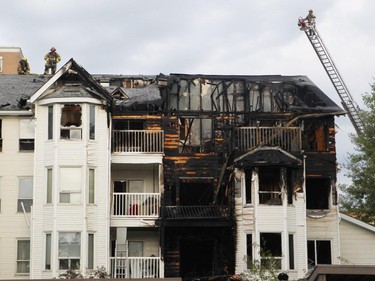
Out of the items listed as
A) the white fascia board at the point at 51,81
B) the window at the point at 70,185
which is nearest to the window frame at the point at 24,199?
the window at the point at 70,185

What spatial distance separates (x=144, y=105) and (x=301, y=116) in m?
8.16

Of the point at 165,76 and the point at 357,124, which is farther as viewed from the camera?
the point at 357,124

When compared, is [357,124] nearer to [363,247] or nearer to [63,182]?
[363,247]

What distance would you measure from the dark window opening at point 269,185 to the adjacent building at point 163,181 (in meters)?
0.07

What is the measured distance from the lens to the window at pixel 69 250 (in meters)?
38.4

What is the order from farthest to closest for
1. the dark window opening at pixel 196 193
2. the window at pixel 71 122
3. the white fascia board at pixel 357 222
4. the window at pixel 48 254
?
the white fascia board at pixel 357 222, the dark window opening at pixel 196 193, the window at pixel 71 122, the window at pixel 48 254

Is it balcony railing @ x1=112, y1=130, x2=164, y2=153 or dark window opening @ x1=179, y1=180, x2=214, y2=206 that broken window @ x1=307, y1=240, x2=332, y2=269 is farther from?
balcony railing @ x1=112, y1=130, x2=164, y2=153

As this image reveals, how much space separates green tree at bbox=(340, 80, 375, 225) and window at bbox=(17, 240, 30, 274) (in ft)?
59.2

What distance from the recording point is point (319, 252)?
4269cm

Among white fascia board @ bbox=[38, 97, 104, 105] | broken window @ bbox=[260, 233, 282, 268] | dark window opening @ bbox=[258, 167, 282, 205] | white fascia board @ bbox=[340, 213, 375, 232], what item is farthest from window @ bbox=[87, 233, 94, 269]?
white fascia board @ bbox=[340, 213, 375, 232]

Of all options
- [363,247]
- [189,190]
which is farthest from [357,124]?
[189,190]

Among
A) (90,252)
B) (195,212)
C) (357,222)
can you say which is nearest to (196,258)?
(195,212)

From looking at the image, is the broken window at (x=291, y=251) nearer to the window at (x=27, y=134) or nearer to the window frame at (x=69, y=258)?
the window frame at (x=69, y=258)

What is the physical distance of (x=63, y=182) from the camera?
3944cm
